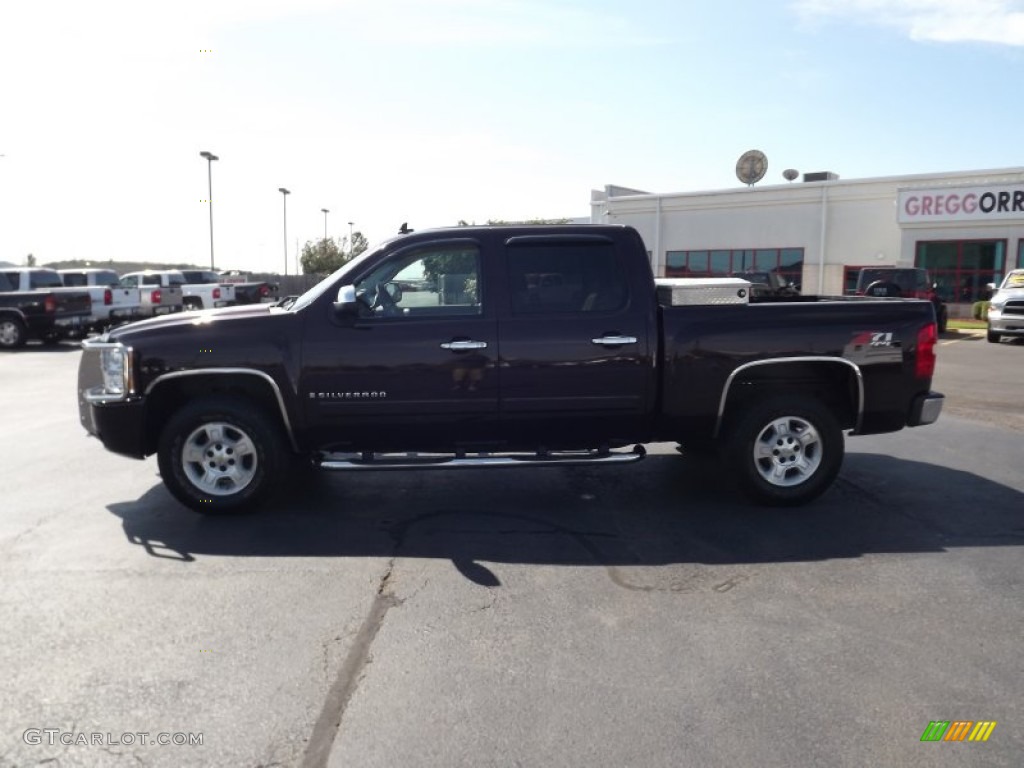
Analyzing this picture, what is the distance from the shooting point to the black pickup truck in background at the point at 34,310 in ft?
62.3

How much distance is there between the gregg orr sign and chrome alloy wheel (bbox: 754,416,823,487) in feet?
90.7

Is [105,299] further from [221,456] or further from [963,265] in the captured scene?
[963,265]

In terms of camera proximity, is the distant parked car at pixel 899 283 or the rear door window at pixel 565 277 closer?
the rear door window at pixel 565 277

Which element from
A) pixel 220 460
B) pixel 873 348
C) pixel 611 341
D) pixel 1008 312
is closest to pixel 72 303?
pixel 220 460

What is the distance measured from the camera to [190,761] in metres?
3.06

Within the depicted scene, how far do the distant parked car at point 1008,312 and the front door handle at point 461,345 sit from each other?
63.9ft

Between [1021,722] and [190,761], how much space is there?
3.14 meters

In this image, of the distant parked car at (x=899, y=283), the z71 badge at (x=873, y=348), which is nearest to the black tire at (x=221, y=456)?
the z71 badge at (x=873, y=348)

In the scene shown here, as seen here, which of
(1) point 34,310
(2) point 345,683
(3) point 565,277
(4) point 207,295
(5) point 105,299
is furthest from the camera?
(4) point 207,295

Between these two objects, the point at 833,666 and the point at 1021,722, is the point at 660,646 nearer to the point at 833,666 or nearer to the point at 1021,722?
the point at 833,666

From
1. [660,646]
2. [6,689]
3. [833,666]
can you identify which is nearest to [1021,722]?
[833,666]

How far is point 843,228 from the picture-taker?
110 ft

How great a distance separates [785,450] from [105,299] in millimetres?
19431

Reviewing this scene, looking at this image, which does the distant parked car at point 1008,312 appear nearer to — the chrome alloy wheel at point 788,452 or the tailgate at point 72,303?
the chrome alloy wheel at point 788,452
